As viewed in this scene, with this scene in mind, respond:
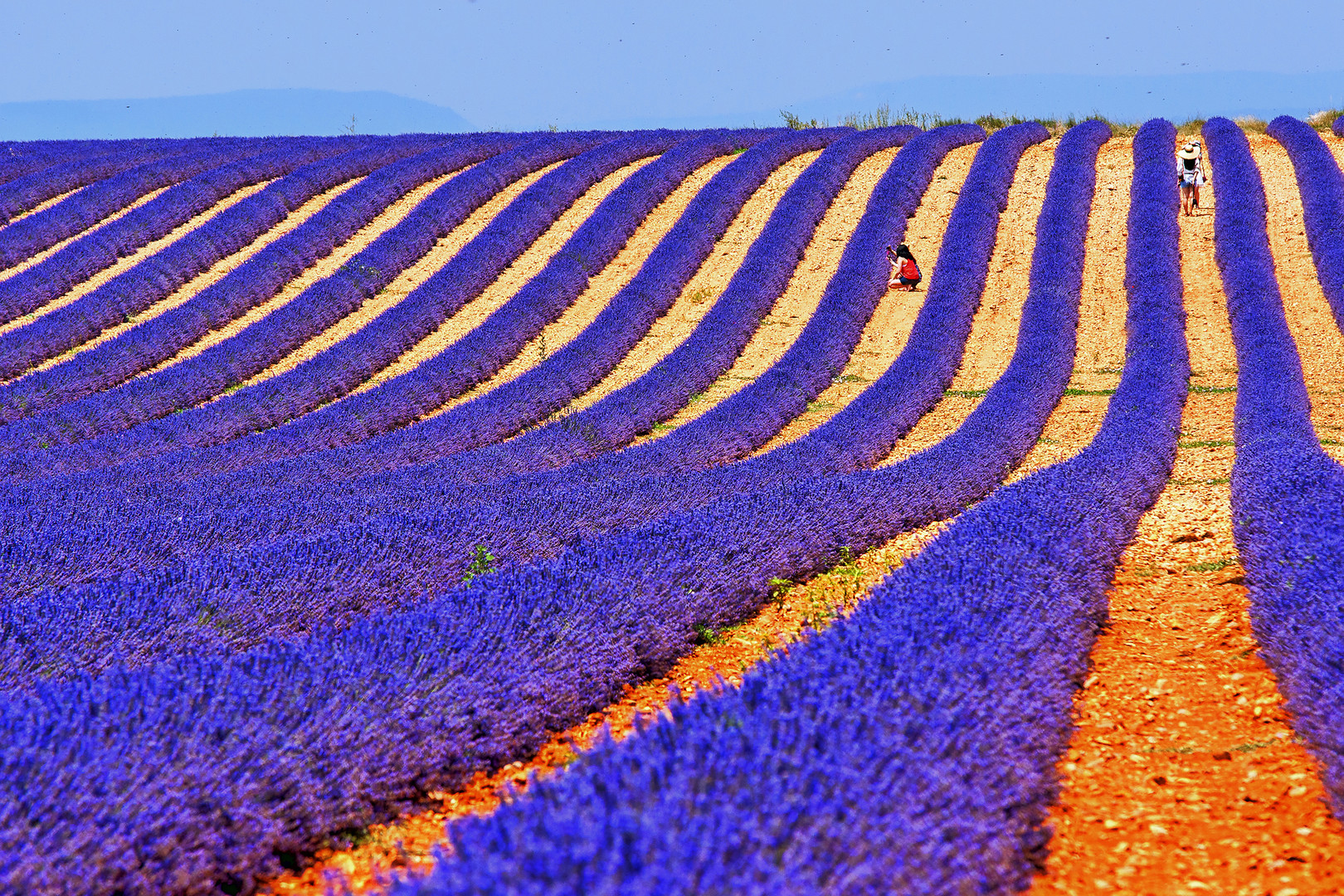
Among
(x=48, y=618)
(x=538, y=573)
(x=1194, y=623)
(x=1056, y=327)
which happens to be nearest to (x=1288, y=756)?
(x=1194, y=623)

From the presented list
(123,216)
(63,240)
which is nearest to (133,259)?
(63,240)

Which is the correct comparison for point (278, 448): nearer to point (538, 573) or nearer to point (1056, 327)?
point (538, 573)

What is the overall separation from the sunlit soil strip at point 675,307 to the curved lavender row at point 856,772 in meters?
9.46

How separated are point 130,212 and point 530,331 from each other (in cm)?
930

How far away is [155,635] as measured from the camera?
4.46 meters

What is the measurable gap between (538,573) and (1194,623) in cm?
313

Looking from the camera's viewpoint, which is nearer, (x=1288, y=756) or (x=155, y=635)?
(x=1288, y=756)

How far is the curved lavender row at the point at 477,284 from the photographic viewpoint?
1209 cm

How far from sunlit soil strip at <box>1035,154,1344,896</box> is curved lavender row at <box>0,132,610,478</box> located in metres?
8.74

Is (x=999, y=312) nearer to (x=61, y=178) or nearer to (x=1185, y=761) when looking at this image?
(x=1185, y=761)

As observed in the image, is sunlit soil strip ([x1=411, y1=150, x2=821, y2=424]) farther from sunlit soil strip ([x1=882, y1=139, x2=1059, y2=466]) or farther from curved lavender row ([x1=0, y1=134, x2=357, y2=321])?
curved lavender row ([x1=0, y1=134, x2=357, y2=321])

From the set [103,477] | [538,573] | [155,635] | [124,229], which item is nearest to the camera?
[155,635]

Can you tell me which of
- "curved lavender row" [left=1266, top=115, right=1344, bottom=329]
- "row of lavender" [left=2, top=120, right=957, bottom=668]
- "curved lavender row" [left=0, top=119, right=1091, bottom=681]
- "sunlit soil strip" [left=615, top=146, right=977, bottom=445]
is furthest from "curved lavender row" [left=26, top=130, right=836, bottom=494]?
"curved lavender row" [left=1266, top=115, right=1344, bottom=329]

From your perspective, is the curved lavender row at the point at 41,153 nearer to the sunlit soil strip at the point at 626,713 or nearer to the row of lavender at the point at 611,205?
the row of lavender at the point at 611,205
